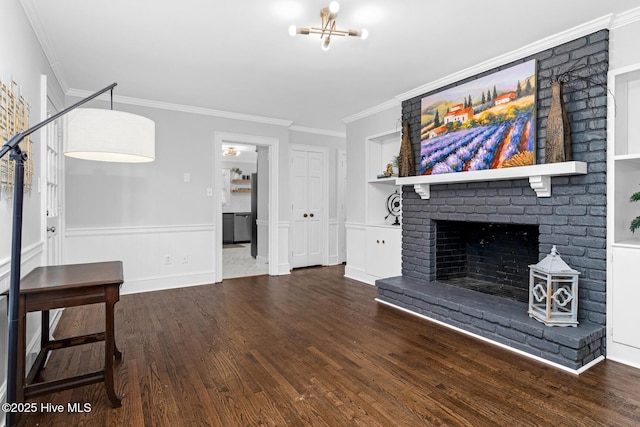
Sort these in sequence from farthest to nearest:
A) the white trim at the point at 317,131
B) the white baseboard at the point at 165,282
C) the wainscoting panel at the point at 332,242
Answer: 1. the wainscoting panel at the point at 332,242
2. the white trim at the point at 317,131
3. the white baseboard at the point at 165,282

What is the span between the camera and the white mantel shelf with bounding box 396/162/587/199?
2543 millimetres

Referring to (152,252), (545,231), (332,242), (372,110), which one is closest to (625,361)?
(545,231)

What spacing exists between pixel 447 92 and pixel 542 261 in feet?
6.23

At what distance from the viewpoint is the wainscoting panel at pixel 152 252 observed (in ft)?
13.6

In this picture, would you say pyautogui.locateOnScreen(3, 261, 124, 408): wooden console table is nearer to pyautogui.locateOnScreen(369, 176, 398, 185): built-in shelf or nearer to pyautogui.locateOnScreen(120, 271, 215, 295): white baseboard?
pyautogui.locateOnScreen(120, 271, 215, 295): white baseboard

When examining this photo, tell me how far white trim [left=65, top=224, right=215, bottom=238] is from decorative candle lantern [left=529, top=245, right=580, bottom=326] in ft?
12.6

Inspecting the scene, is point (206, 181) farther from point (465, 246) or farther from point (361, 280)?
point (465, 246)

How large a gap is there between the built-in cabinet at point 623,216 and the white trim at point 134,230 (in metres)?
4.26

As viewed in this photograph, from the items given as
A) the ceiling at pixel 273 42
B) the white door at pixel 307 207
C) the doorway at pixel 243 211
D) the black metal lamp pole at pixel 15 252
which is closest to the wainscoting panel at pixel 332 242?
the white door at pixel 307 207

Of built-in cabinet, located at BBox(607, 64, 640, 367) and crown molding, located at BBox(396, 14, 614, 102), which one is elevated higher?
crown molding, located at BBox(396, 14, 614, 102)

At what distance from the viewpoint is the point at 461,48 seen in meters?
2.98

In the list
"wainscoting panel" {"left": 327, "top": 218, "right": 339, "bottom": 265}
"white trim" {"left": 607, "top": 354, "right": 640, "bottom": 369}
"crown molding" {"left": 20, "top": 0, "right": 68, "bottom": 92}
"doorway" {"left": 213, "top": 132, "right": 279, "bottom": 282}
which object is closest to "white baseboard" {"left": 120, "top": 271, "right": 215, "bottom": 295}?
"doorway" {"left": 213, "top": 132, "right": 279, "bottom": 282}

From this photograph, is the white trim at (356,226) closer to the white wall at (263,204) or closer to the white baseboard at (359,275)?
the white baseboard at (359,275)

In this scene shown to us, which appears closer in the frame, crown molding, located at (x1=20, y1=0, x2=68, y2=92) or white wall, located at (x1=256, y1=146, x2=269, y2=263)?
crown molding, located at (x1=20, y1=0, x2=68, y2=92)
